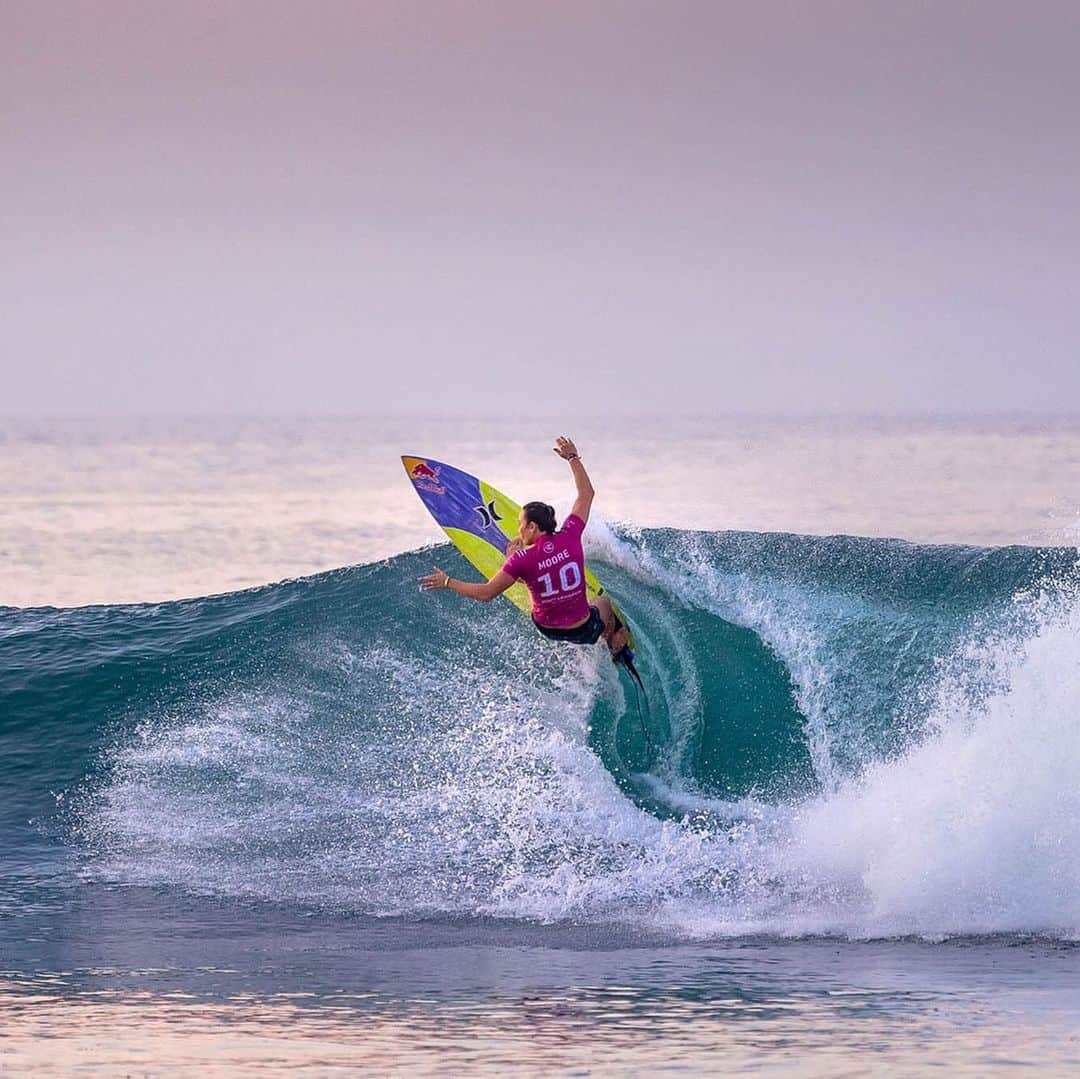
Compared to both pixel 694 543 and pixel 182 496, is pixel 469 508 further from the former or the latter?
pixel 182 496

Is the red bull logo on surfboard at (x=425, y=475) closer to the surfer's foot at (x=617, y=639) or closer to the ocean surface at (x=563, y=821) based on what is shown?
the ocean surface at (x=563, y=821)

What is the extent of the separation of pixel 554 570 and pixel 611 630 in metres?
1.02

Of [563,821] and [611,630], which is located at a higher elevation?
[611,630]

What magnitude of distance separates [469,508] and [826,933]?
5073 millimetres

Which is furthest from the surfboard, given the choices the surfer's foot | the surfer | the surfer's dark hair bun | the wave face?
the surfer's dark hair bun

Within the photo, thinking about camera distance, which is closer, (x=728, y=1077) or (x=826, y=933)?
(x=728, y=1077)

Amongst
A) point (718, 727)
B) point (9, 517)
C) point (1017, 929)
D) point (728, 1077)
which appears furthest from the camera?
point (9, 517)

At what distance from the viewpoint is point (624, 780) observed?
10.9 m

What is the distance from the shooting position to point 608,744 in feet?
36.7

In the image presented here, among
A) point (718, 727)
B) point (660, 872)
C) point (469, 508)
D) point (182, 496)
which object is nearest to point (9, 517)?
point (182, 496)

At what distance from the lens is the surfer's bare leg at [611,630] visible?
11.3 meters

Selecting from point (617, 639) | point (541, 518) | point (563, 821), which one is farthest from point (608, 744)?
point (541, 518)

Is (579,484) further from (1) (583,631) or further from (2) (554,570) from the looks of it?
(1) (583,631)

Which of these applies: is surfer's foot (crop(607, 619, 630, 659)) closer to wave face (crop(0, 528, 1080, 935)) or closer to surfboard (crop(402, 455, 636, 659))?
wave face (crop(0, 528, 1080, 935))
